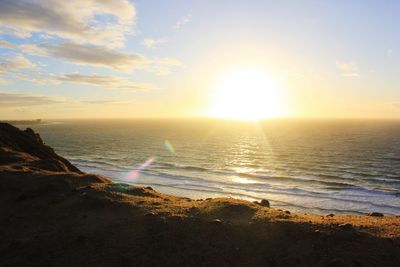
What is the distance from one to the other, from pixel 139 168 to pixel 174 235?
4444 centimetres

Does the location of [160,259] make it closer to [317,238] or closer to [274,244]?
[274,244]

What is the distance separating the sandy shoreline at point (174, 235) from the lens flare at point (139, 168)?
3135 centimetres

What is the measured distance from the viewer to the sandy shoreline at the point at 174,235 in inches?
458

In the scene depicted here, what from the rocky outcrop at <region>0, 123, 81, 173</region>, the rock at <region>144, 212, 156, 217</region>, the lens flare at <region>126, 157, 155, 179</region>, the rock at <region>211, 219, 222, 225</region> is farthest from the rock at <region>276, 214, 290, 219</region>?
the lens flare at <region>126, 157, 155, 179</region>

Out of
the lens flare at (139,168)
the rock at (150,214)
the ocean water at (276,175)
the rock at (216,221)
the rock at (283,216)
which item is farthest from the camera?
the lens flare at (139,168)

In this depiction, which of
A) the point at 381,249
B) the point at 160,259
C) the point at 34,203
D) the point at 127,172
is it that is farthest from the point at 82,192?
the point at 127,172

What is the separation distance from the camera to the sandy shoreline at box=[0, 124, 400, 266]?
11.6 m

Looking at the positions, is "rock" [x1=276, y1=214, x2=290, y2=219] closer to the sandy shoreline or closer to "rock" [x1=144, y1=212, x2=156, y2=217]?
the sandy shoreline

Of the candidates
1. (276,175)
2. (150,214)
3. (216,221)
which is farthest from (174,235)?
(276,175)

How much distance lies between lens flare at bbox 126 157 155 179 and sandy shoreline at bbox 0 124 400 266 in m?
31.3

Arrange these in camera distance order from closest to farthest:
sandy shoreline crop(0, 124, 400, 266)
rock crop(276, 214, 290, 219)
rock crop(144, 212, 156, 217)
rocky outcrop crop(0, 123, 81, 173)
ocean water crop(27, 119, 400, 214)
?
sandy shoreline crop(0, 124, 400, 266) → rock crop(276, 214, 290, 219) → rock crop(144, 212, 156, 217) → rocky outcrop crop(0, 123, 81, 173) → ocean water crop(27, 119, 400, 214)

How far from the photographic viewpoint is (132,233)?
13.6 meters

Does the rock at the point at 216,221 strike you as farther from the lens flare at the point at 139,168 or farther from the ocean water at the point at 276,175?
the lens flare at the point at 139,168

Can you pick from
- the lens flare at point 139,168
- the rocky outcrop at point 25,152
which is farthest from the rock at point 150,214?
the lens flare at point 139,168
